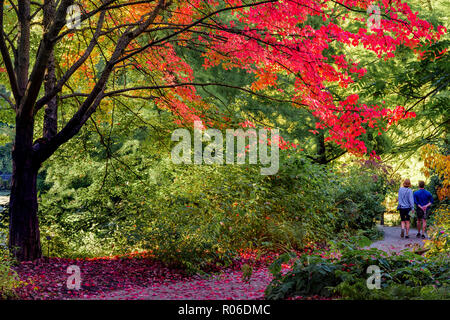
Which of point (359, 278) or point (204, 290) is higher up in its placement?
point (359, 278)

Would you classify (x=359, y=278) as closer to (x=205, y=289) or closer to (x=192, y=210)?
(x=205, y=289)

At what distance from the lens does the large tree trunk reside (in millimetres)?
6070

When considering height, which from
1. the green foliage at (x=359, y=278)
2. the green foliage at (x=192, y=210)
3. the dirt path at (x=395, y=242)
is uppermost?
the green foliage at (x=192, y=210)

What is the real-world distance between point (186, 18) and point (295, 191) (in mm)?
4158

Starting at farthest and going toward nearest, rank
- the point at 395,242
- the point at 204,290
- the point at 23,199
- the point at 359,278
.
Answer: the point at 395,242 → the point at 23,199 → the point at 204,290 → the point at 359,278

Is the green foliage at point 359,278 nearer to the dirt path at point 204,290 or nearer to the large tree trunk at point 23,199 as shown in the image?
the dirt path at point 204,290

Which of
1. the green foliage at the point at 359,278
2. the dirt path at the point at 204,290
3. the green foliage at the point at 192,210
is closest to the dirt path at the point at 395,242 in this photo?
the green foliage at the point at 192,210

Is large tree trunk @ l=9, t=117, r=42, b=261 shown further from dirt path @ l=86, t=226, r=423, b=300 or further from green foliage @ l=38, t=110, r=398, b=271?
dirt path @ l=86, t=226, r=423, b=300

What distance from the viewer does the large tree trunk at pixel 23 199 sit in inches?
239

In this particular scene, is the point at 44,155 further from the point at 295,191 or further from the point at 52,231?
the point at 295,191

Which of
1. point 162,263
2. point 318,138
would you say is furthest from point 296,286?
point 318,138

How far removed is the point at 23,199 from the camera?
20.0 feet

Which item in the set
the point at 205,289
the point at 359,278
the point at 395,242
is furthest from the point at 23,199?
the point at 395,242

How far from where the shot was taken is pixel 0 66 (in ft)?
26.1
